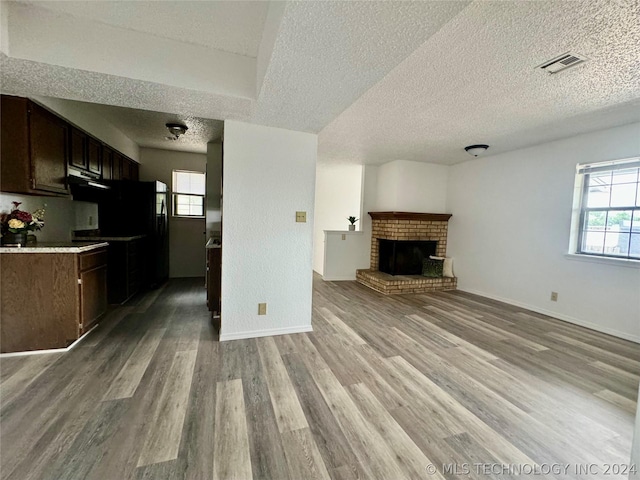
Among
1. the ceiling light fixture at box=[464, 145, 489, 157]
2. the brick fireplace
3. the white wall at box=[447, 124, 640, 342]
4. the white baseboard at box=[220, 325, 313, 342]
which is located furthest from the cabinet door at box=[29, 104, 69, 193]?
the white wall at box=[447, 124, 640, 342]

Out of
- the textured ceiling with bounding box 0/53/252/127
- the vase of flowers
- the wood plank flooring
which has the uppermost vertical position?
the textured ceiling with bounding box 0/53/252/127

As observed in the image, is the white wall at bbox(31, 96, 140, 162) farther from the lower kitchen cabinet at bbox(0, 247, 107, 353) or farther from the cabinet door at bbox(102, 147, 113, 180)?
the lower kitchen cabinet at bbox(0, 247, 107, 353)

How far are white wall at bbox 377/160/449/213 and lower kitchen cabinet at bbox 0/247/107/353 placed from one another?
15.1 feet

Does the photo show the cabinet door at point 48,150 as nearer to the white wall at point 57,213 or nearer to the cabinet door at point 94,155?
the white wall at point 57,213

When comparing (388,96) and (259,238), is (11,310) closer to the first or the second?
(259,238)

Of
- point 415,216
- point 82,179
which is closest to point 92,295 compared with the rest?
point 82,179

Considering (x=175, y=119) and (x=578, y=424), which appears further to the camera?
(x=175, y=119)

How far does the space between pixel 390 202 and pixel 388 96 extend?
117 inches

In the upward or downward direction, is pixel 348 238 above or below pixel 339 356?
above

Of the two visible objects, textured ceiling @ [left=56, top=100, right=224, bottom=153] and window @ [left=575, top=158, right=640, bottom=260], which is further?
textured ceiling @ [left=56, top=100, right=224, bottom=153]

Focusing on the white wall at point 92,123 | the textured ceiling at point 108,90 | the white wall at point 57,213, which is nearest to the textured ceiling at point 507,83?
the textured ceiling at point 108,90

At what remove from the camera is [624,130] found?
9.84 ft

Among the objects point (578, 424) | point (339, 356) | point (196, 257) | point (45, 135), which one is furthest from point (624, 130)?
point (196, 257)

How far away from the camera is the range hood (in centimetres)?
279
